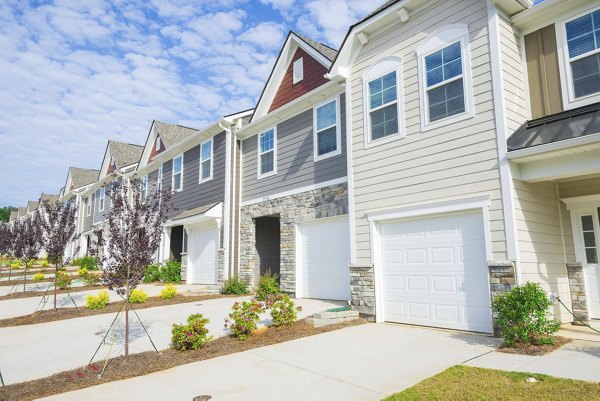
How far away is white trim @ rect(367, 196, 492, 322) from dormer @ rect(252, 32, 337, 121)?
18.9 feet

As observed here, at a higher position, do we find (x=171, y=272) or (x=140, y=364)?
(x=171, y=272)

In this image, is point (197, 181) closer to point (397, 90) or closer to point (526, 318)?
point (397, 90)

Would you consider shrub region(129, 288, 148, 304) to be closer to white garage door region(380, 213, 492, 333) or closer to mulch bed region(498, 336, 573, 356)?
white garage door region(380, 213, 492, 333)

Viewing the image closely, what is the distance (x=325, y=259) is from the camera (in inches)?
477

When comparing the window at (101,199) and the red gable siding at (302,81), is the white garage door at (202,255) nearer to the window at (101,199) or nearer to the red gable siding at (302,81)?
the red gable siding at (302,81)

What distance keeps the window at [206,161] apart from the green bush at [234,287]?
4689 millimetres

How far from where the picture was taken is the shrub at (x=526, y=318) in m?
6.20

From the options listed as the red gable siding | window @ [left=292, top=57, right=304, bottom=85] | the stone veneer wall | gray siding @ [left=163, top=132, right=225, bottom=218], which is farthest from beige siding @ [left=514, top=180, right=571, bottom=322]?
gray siding @ [left=163, top=132, right=225, bottom=218]

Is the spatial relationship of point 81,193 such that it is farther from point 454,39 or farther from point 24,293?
point 454,39

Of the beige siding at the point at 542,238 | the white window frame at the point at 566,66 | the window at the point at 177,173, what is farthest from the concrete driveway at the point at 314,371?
the window at the point at 177,173

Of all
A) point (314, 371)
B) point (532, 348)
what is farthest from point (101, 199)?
point (532, 348)

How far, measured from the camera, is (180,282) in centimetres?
1800

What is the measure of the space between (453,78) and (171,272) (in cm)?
1482

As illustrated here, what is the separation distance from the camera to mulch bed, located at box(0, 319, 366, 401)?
5.37 metres
